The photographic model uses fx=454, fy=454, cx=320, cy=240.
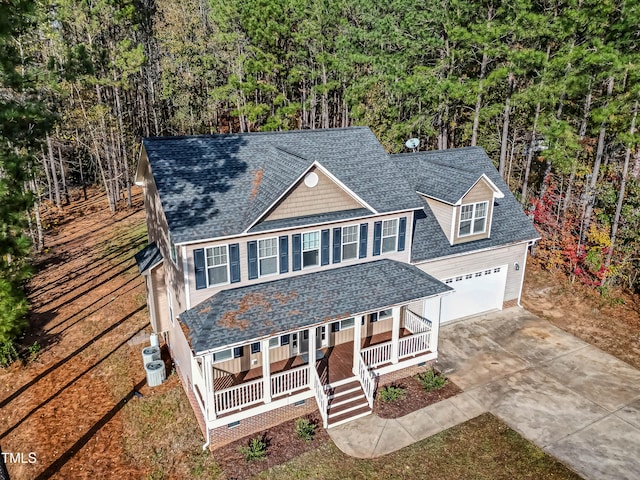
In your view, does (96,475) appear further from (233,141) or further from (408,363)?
(233,141)

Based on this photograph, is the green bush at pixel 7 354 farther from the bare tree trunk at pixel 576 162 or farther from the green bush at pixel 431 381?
the bare tree trunk at pixel 576 162

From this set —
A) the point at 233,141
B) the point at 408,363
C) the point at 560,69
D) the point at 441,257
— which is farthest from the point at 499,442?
the point at 560,69

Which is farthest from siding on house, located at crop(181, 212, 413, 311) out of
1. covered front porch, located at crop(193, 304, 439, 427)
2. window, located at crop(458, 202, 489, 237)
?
window, located at crop(458, 202, 489, 237)

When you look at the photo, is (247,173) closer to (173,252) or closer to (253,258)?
(253,258)

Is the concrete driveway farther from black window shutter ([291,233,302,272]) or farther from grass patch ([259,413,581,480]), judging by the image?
black window shutter ([291,233,302,272])

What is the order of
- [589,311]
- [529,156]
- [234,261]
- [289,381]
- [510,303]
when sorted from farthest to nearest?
[529,156] → [510,303] → [589,311] → [234,261] → [289,381]

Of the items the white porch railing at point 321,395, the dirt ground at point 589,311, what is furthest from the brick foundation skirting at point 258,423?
the dirt ground at point 589,311

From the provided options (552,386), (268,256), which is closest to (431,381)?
(552,386)
